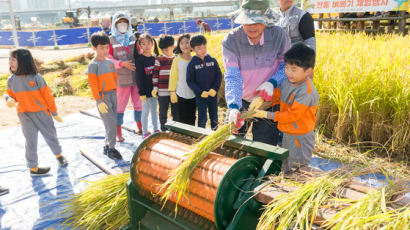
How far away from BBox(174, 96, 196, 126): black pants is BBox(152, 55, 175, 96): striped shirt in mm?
278

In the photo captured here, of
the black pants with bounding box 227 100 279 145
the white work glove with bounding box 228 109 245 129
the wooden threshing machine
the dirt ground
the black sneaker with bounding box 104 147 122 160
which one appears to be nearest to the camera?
the wooden threshing machine

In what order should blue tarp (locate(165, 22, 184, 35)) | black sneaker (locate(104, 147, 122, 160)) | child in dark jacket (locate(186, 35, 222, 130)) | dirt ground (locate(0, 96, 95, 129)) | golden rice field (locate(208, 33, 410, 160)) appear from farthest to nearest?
blue tarp (locate(165, 22, 184, 35)) → dirt ground (locate(0, 96, 95, 129)) → black sneaker (locate(104, 147, 122, 160)) → child in dark jacket (locate(186, 35, 222, 130)) → golden rice field (locate(208, 33, 410, 160))

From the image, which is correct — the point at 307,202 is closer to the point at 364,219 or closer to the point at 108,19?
the point at 364,219

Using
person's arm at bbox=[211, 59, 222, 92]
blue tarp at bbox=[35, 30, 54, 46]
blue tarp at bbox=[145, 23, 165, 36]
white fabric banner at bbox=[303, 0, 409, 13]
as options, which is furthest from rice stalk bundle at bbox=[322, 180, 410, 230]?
blue tarp at bbox=[145, 23, 165, 36]

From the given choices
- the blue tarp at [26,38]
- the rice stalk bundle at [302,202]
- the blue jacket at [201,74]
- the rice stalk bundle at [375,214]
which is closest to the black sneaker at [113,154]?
the blue jacket at [201,74]

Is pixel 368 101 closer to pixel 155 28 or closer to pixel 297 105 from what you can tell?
pixel 297 105

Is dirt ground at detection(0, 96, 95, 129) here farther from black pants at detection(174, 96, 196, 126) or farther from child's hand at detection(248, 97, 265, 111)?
child's hand at detection(248, 97, 265, 111)

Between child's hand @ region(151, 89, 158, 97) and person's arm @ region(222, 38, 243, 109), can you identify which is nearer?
person's arm @ region(222, 38, 243, 109)

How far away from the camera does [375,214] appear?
133 cm

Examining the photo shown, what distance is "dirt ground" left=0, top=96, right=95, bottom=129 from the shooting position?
6.03 meters

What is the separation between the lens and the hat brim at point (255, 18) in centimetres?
244

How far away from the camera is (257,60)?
2711mm

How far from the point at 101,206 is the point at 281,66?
202cm

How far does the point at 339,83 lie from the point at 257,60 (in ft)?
6.14
